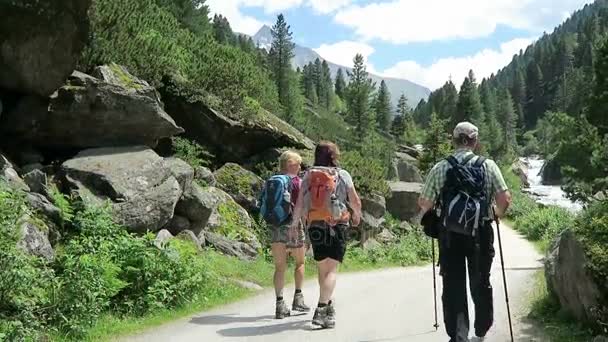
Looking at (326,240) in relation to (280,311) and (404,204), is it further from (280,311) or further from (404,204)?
(404,204)

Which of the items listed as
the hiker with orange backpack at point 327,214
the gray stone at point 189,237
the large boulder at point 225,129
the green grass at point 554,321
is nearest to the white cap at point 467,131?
the hiker with orange backpack at point 327,214

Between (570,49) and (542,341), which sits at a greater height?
(570,49)

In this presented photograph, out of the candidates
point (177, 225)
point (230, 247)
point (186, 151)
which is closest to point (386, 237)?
point (186, 151)

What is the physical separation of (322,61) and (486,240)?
16176 cm

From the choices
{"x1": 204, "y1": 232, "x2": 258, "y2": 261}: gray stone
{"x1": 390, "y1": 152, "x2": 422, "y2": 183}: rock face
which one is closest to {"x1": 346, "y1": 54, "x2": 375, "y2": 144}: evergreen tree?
{"x1": 390, "y1": 152, "x2": 422, "y2": 183}: rock face

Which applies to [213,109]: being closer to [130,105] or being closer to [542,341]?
[130,105]

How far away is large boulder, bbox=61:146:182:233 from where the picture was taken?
414 inches

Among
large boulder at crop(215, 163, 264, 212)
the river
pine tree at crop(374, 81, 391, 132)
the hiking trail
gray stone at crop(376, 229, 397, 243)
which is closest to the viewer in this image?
the hiking trail

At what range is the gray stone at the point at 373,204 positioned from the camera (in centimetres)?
2067

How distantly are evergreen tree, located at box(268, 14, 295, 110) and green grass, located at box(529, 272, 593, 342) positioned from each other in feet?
217

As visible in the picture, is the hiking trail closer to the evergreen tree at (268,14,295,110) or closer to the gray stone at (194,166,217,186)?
the gray stone at (194,166,217,186)

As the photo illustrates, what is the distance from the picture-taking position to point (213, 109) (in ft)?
58.9

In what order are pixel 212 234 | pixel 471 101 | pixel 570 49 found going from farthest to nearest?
pixel 570 49 → pixel 471 101 → pixel 212 234

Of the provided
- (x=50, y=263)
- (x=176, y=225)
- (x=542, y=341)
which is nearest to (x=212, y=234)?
(x=176, y=225)
